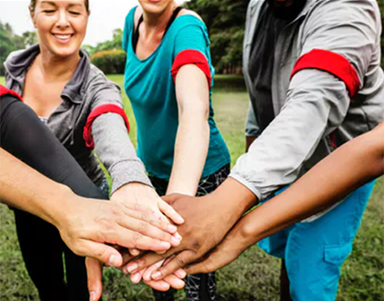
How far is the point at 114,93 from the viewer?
185 centimetres

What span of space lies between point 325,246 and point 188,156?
0.83 metres

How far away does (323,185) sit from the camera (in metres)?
1.48

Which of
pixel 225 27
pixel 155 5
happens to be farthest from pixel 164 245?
Result: pixel 225 27

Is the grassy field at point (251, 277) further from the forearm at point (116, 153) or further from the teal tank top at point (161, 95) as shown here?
the forearm at point (116, 153)

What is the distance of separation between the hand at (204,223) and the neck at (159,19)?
999mm

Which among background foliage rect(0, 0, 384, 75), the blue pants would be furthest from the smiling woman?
background foliage rect(0, 0, 384, 75)

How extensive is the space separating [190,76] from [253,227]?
77cm

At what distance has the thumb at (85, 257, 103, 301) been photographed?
1.57 m

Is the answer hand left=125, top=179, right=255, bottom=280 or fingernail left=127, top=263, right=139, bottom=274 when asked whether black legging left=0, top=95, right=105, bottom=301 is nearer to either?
fingernail left=127, top=263, right=139, bottom=274

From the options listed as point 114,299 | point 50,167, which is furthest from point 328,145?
point 114,299

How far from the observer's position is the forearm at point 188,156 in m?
1.76

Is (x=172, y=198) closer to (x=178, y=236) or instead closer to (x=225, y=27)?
(x=178, y=236)

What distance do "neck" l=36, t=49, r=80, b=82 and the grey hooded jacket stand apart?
56 millimetres

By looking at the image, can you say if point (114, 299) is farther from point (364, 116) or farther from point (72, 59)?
point (364, 116)
